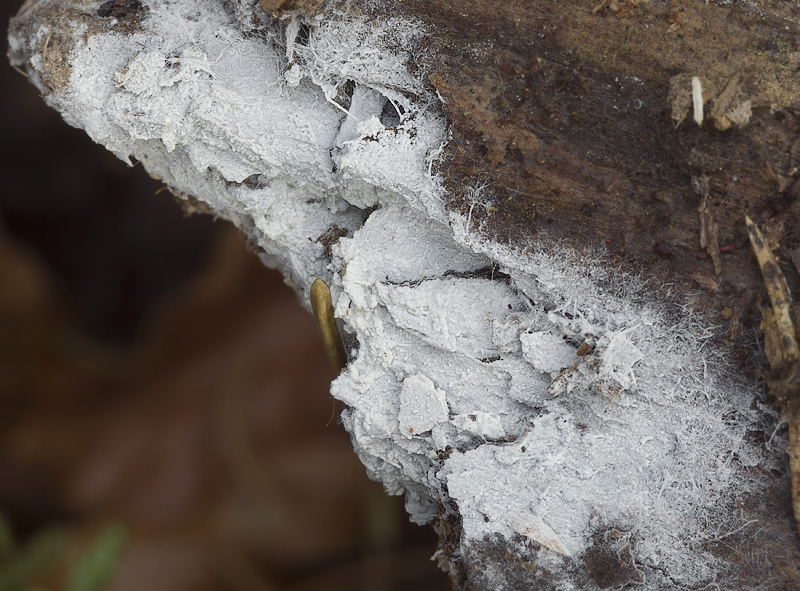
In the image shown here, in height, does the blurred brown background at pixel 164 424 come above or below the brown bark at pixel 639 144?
below

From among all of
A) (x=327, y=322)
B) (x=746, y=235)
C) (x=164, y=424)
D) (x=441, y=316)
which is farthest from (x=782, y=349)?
(x=164, y=424)

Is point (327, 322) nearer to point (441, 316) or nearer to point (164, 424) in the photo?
point (441, 316)

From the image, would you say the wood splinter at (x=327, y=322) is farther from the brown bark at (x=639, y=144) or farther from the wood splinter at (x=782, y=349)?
the wood splinter at (x=782, y=349)

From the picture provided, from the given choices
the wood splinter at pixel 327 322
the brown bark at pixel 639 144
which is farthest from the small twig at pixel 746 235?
the wood splinter at pixel 327 322

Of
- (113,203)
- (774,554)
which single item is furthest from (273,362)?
(774,554)

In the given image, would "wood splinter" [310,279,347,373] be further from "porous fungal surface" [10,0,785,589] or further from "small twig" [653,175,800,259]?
"small twig" [653,175,800,259]

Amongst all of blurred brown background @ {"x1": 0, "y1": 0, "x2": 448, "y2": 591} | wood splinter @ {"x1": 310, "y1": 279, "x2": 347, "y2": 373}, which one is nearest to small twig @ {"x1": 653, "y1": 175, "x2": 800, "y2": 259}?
wood splinter @ {"x1": 310, "y1": 279, "x2": 347, "y2": 373}

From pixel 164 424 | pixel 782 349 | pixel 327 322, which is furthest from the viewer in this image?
pixel 164 424
